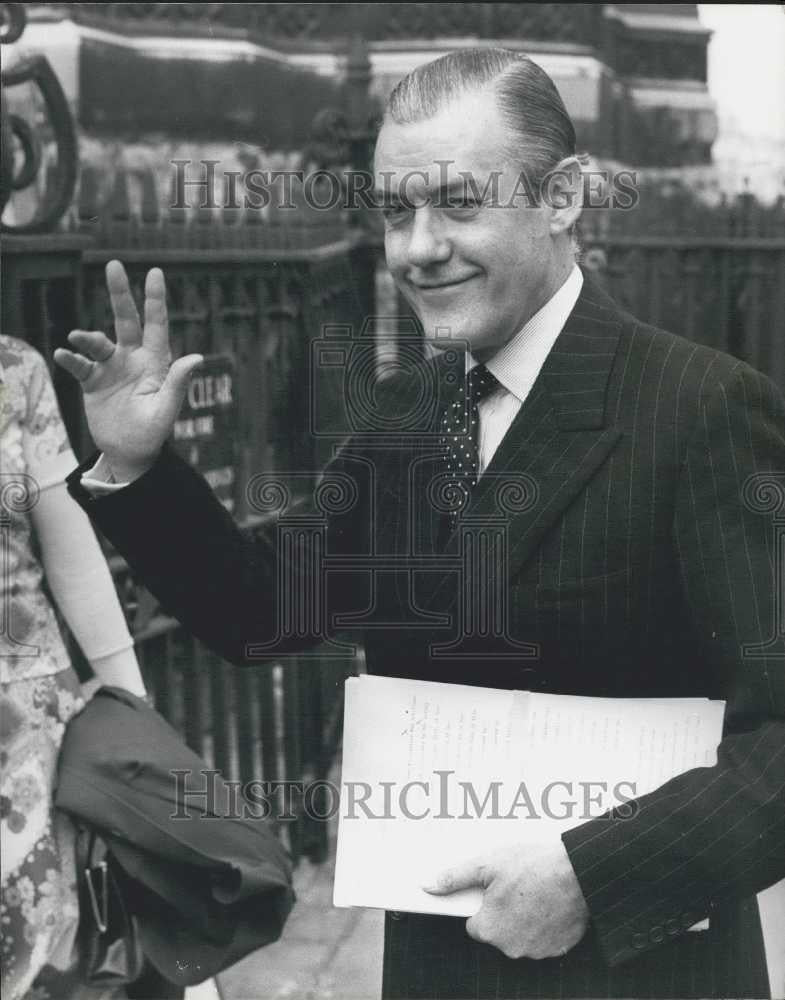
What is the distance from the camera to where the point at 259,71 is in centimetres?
587

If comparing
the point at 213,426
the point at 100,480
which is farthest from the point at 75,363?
the point at 213,426

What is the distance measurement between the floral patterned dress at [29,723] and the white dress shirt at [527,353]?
1089mm

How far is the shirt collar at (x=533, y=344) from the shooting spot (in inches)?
74.3

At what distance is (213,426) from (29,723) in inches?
54.5

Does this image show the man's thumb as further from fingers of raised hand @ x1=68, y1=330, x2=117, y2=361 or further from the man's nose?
the man's nose

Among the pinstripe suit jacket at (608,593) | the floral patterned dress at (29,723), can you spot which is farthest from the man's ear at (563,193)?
the floral patterned dress at (29,723)

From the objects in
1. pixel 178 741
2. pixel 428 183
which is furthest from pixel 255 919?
pixel 428 183

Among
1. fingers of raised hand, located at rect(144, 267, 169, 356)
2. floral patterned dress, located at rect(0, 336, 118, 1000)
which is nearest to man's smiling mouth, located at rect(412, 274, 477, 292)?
fingers of raised hand, located at rect(144, 267, 169, 356)

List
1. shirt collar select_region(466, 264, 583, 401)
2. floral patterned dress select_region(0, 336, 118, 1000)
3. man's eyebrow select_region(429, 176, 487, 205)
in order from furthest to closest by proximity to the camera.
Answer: floral patterned dress select_region(0, 336, 118, 1000) < shirt collar select_region(466, 264, 583, 401) < man's eyebrow select_region(429, 176, 487, 205)

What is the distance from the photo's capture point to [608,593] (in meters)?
1.75

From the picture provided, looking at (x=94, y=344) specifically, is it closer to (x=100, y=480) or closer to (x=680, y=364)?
(x=100, y=480)

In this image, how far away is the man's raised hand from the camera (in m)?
1.89

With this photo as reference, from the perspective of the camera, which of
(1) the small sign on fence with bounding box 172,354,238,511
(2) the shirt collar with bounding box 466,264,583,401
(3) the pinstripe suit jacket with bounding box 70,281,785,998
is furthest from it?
(1) the small sign on fence with bounding box 172,354,238,511

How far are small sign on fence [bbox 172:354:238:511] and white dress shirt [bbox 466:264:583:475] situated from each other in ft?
6.04
